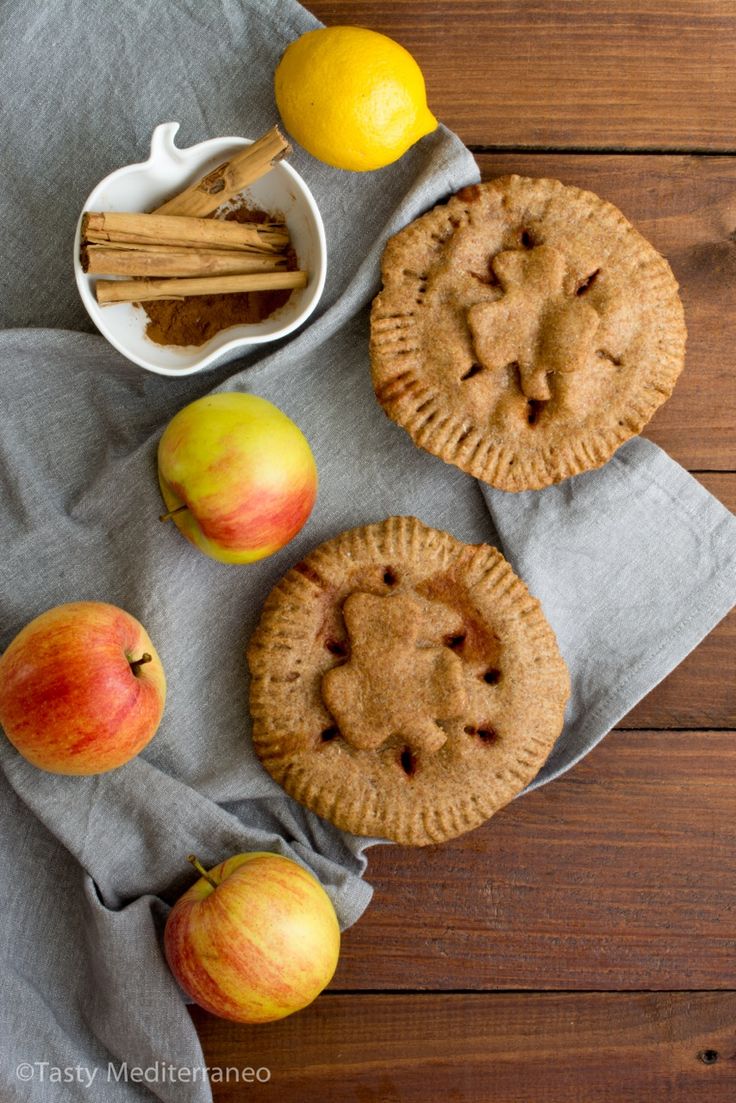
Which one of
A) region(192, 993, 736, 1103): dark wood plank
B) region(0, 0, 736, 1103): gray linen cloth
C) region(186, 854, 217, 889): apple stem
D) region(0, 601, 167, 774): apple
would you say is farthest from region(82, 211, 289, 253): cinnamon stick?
region(192, 993, 736, 1103): dark wood plank

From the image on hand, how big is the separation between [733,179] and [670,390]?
30 cm

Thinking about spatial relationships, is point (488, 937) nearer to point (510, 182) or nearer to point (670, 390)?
point (670, 390)

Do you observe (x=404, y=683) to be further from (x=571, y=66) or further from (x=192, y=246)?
(x=571, y=66)

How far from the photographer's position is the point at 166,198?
1181 millimetres

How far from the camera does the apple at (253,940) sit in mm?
1091

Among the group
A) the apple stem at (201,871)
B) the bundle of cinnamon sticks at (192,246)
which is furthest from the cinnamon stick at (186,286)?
the apple stem at (201,871)

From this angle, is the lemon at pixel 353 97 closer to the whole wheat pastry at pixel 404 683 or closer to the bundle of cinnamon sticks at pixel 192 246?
the bundle of cinnamon sticks at pixel 192 246

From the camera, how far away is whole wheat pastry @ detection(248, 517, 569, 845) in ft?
3.89

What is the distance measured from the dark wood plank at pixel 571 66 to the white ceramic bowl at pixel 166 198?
247 millimetres

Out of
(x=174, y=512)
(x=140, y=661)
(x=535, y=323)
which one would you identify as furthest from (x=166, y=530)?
(x=535, y=323)

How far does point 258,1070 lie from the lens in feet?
4.19

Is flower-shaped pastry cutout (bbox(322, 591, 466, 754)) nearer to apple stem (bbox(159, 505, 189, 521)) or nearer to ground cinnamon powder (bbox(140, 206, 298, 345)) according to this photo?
apple stem (bbox(159, 505, 189, 521))

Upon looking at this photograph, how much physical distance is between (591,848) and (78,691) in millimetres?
682

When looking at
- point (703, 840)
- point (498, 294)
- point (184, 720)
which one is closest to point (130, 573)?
point (184, 720)
